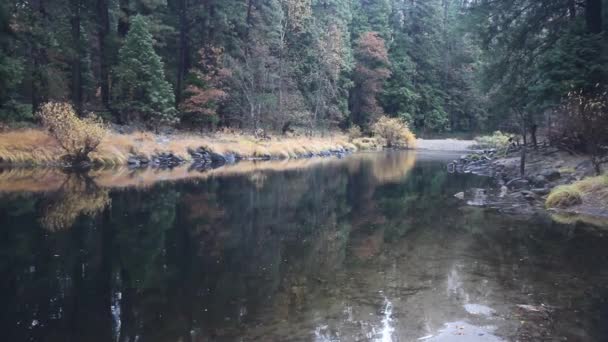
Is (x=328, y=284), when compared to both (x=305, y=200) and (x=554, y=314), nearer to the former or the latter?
(x=554, y=314)

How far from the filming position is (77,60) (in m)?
29.2

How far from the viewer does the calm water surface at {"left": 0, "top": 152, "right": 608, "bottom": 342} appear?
5346 millimetres

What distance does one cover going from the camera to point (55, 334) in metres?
4.97

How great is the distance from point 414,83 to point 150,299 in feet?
210

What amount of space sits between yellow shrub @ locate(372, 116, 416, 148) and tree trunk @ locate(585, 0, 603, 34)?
108 feet

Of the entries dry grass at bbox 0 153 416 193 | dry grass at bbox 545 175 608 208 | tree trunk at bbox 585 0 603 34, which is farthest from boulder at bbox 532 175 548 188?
tree trunk at bbox 585 0 603 34

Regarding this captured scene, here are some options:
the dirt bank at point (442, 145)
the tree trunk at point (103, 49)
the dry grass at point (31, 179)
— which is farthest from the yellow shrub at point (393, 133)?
the dry grass at point (31, 179)

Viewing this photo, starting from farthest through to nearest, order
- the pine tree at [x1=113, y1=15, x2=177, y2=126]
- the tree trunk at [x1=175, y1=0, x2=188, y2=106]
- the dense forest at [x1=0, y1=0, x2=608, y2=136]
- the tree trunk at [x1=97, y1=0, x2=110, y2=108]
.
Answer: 1. the tree trunk at [x1=175, y1=0, x2=188, y2=106]
2. the tree trunk at [x1=97, y1=0, x2=110, y2=108]
3. the pine tree at [x1=113, y1=15, x2=177, y2=126]
4. the dense forest at [x1=0, y1=0, x2=608, y2=136]

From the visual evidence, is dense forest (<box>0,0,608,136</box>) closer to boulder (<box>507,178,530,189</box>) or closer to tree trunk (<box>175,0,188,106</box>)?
tree trunk (<box>175,0,188,106</box>)

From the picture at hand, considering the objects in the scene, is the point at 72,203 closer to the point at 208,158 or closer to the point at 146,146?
the point at 146,146

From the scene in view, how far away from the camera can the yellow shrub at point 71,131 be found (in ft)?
68.4

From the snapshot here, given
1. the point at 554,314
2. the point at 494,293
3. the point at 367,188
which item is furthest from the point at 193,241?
the point at 367,188

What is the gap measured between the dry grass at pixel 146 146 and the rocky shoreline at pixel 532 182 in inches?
602

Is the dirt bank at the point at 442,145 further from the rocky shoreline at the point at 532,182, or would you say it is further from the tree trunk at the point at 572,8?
the tree trunk at the point at 572,8
